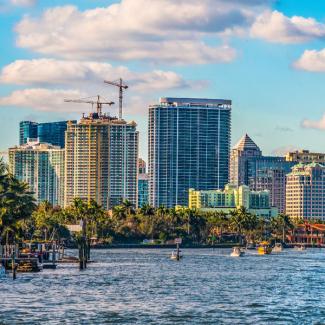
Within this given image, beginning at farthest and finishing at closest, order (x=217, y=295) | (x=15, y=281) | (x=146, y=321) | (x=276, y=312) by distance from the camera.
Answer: (x=15, y=281) < (x=217, y=295) < (x=276, y=312) < (x=146, y=321)

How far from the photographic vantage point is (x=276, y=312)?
340 ft

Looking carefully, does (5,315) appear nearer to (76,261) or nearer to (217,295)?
(217,295)

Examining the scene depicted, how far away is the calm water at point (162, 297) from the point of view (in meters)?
97.1

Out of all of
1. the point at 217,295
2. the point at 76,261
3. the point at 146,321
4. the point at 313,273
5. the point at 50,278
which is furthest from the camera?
the point at 76,261

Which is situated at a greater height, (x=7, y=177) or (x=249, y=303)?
(x=7, y=177)

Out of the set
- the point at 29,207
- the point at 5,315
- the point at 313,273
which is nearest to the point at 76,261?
the point at 29,207

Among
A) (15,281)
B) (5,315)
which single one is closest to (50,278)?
(15,281)

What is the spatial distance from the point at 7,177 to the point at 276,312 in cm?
8034

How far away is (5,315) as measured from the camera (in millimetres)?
96875

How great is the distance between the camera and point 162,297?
118562 mm

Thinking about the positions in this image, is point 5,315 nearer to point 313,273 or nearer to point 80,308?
point 80,308

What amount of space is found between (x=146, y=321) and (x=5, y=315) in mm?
11543

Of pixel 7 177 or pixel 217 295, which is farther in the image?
pixel 7 177

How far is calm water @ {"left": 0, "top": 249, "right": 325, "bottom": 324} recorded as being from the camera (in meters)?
97.1
